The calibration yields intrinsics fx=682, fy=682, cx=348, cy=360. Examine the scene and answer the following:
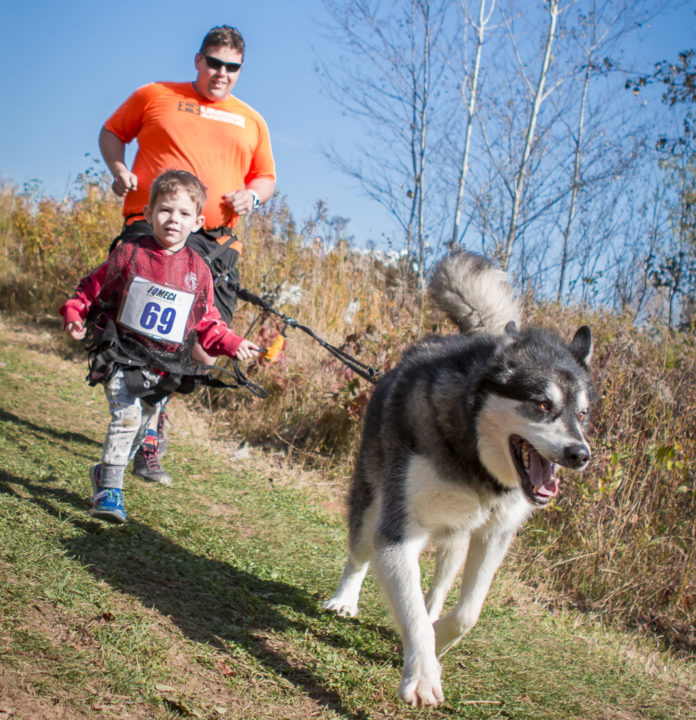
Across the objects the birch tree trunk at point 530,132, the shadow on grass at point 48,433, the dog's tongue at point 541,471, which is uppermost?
the birch tree trunk at point 530,132

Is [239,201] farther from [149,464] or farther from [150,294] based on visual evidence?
[149,464]

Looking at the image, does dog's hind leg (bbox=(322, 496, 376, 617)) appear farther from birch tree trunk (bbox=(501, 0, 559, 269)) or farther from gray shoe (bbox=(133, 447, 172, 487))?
birch tree trunk (bbox=(501, 0, 559, 269))

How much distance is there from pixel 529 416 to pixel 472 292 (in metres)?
1.00

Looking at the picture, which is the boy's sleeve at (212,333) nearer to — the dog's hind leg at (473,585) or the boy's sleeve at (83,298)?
the boy's sleeve at (83,298)

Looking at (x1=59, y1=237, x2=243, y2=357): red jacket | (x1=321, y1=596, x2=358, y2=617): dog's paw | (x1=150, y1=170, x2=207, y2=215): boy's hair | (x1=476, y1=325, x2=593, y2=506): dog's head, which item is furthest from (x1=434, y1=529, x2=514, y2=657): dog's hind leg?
(x1=150, y1=170, x2=207, y2=215): boy's hair

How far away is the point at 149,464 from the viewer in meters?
4.07

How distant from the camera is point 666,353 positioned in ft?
16.2

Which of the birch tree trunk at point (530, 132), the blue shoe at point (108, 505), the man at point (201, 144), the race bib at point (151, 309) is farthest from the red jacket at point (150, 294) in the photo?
the birch tree trunk at point (530, 132)

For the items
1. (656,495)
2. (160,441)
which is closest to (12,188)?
(160,441)

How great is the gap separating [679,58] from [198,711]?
384 inches

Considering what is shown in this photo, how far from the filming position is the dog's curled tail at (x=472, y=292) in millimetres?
3156

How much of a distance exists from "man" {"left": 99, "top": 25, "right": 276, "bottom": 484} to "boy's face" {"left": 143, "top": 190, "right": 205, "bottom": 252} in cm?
48

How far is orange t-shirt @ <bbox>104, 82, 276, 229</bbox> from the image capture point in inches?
153

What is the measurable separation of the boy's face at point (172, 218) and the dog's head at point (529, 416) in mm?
1659
